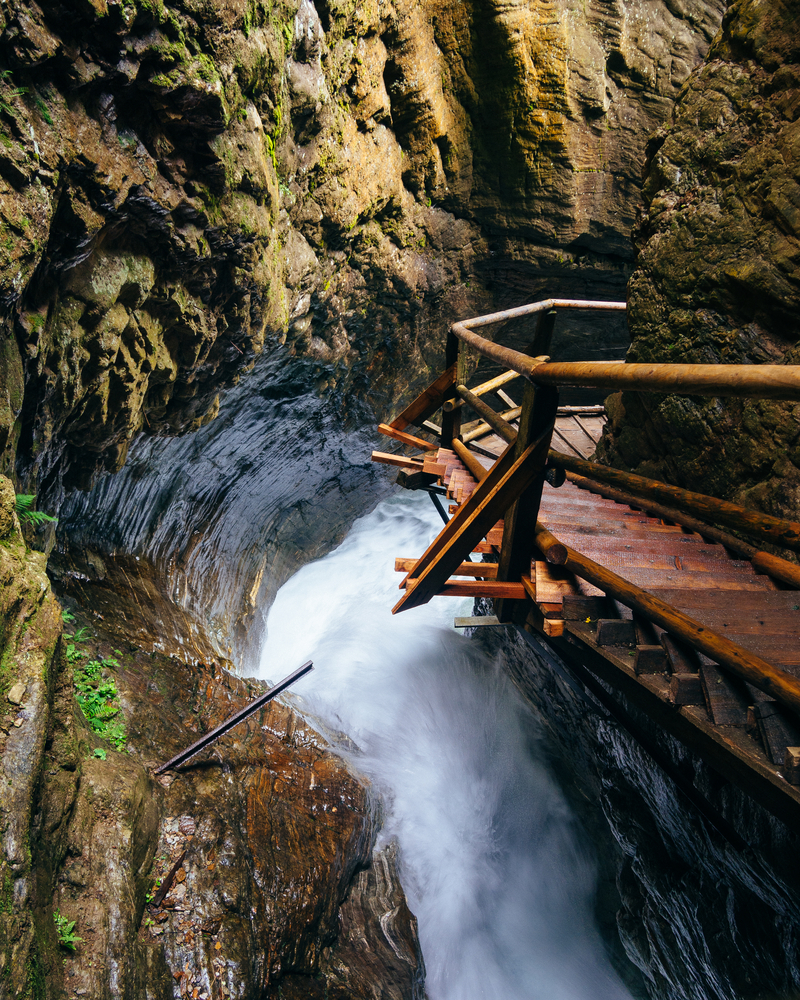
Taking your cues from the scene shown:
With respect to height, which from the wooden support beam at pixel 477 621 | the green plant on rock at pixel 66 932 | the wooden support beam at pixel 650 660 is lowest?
the green plant on rock at pixel 66 932

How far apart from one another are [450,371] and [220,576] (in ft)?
15.3

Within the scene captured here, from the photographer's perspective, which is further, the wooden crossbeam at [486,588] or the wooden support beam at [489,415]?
the wooden support beam at [489,415]

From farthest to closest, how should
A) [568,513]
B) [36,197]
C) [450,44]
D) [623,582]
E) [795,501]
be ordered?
[450,44] → [568,513] → [795,501] → [36,197] → [623,582]

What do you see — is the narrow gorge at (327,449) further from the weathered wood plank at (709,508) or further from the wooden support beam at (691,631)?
the wooden support beam at (691,631)

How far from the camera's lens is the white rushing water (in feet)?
16.8

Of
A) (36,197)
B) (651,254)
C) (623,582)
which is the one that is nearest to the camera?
(623,582)

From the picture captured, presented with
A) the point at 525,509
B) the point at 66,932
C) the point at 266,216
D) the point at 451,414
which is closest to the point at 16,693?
the point at 66,932

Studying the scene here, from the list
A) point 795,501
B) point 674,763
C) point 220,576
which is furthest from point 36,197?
point 220,576

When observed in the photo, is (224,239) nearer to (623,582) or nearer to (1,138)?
(1,138)

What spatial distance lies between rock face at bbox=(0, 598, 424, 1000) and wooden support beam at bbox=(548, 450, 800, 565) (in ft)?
8.86

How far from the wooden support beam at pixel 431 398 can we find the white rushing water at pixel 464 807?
3.71 meters

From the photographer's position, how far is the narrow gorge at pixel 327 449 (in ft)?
8.31

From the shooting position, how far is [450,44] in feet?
24.0

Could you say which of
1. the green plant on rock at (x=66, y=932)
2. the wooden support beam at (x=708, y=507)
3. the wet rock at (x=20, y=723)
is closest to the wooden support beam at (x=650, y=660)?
the wooden support beam at (x=708, y=507)
